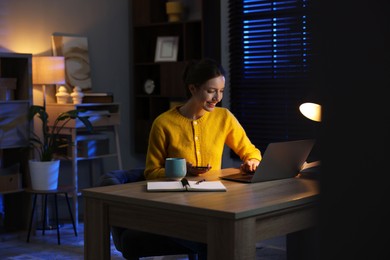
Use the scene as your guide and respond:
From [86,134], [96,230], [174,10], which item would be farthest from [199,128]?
[174,10]

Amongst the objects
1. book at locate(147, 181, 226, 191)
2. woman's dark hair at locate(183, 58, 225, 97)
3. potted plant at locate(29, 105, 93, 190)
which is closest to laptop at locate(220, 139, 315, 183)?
book at locate(147, 181, 226, 191)

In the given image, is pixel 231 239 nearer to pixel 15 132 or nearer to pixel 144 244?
pixel 144 244

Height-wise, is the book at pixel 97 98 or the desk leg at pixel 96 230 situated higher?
the book at pixel 97 98

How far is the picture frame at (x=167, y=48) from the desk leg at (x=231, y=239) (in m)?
4.13

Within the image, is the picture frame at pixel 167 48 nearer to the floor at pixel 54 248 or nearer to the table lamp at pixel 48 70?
the table lamp at pixel 48 70

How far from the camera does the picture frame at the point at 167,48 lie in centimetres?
595

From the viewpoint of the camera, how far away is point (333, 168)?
20 cm

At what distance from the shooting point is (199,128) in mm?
3045

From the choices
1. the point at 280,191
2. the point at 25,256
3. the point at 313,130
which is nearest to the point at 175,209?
the point at 280,191

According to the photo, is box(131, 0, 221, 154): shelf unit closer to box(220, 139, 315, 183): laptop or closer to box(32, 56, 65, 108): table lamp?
box(32, 56, 65, 108): table lamp

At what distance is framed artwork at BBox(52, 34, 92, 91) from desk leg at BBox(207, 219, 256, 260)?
12.9 ft

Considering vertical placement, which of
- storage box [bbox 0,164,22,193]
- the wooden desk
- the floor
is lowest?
the floor

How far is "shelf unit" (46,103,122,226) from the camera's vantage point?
516 centimetres

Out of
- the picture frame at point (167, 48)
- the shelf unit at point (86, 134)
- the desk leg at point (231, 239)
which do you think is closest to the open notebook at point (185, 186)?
the desk leg at point (231, 239)
